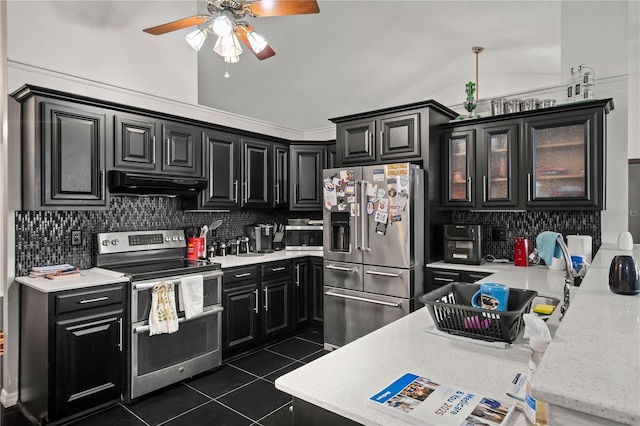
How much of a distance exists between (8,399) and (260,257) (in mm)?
2282

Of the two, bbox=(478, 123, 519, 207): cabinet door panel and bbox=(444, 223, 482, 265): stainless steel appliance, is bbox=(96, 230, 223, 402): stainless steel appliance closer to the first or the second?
bbox=(444, 223, 482, 265): stainless steel appliance

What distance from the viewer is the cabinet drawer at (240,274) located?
360 centimetres

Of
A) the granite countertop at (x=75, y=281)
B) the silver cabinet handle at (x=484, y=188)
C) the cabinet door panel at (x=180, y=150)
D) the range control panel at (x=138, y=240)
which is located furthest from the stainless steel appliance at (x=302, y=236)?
the granite countertop at (x=75, y=281)

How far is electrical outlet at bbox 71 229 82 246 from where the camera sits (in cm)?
315

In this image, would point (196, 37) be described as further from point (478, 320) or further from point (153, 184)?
point (478, 320)

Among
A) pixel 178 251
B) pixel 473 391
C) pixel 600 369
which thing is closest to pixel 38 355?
pixel 178 251

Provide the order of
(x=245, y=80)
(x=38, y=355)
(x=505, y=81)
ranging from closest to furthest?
1. (x=38, y=355)
2. (x=505, y=81)
3. (x=245, y=80)

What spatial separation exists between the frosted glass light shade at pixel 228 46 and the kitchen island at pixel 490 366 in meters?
2.17

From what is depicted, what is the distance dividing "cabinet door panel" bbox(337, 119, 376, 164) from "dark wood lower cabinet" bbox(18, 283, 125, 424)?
2.51 meters

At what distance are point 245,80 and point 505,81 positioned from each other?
10.8 ft

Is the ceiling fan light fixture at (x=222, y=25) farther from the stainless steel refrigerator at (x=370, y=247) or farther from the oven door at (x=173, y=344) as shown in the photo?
the oven door at (x=173, y=344)

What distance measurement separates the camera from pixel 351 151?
4172mm

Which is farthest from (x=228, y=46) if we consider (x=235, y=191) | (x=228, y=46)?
(x=235, y=191)

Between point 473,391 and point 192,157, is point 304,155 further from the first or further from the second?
point 473,391
